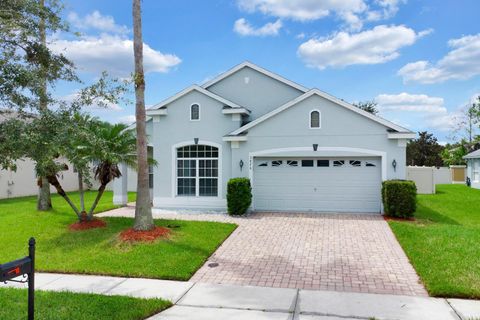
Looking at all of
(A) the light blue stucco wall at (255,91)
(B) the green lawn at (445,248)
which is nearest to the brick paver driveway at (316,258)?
(B) the green lawn at (445,248)

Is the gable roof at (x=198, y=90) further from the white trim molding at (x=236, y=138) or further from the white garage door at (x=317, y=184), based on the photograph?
the white garage door at (x=317, y=184)

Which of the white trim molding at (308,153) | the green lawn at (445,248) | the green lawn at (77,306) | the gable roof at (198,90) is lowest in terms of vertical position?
the green lawn at (77,306)

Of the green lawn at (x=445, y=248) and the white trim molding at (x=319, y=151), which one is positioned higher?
the white trim molding at (x=319, y=151)

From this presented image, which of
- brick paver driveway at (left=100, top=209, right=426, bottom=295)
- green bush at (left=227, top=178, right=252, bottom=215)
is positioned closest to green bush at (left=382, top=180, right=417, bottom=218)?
brick paver driveway at (left=100, top=209, right=426, bottom=295)

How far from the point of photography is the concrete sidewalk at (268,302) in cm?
573

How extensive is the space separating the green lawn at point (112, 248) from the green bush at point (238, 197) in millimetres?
2237

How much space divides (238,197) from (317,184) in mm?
3467

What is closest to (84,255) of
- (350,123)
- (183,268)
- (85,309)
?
(183,268)

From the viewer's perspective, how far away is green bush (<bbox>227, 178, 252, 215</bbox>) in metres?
14.9

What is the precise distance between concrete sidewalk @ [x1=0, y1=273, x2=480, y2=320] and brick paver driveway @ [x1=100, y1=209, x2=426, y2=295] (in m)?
0.44

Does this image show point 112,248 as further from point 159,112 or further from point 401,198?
point 401,198

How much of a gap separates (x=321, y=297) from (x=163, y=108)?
12901 millimetres

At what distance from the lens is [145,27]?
11.2 m

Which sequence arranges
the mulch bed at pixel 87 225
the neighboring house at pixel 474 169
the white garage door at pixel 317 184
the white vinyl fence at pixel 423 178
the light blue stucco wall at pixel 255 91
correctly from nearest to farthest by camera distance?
the mulch bed at pixel 87 225 → the white garage door at pixel 317 184 → the light blue stucco wall at pixel 255 91 → the white vinyl fence at pixel 423 178 → the neighboring house at pixel 474 169
